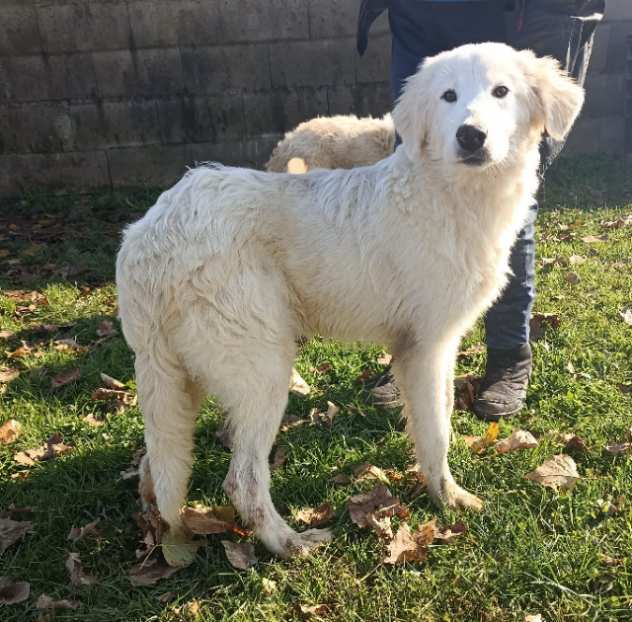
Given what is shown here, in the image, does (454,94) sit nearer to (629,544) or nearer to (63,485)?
(629,544)

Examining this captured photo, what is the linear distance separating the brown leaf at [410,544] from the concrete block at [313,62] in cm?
556

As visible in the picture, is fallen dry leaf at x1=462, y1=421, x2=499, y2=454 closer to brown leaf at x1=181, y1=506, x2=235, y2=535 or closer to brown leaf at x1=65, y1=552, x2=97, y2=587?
brown leaf at x1=181, y1=506, x2=235, y2=535

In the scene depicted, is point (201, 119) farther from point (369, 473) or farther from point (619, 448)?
point (619, 448)

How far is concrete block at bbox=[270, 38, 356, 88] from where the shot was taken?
6.91 m

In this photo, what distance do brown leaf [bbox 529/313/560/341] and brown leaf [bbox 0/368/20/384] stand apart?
316 centimetres

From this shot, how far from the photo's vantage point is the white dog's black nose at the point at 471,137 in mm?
2361

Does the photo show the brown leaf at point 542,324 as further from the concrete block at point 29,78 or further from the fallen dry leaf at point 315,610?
the concrete block at point 29,78

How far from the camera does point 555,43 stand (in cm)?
308

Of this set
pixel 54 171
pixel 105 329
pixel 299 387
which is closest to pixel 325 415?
pixel 299 387

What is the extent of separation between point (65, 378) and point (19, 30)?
4.83 m

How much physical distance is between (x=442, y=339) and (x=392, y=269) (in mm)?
366

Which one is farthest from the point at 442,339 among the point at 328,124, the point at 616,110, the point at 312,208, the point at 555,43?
the point at 616,110

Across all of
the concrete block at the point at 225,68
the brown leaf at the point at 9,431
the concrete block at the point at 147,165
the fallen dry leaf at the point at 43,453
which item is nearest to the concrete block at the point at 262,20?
the concrete block at the point at 225,68

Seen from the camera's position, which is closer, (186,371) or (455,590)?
(455,590)
